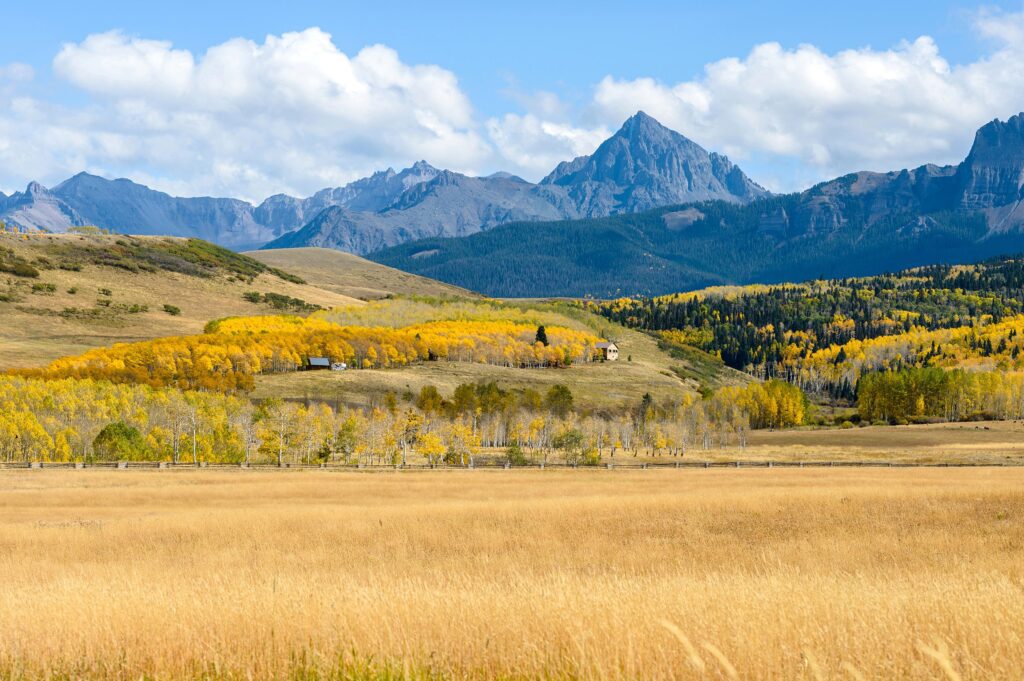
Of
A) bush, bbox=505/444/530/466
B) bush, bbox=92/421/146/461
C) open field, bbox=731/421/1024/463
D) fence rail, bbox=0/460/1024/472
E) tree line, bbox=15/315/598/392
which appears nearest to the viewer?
fence rail, bbox=0/460/1024/472

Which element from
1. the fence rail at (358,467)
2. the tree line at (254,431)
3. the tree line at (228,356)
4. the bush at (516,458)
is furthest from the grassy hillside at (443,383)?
the fence rail at (358,467)

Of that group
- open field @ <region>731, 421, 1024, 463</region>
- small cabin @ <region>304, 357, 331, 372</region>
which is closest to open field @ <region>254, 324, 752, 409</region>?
small cabin @ <region>304, 357, 331, 372</region>

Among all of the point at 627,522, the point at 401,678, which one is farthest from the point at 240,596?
the point at 627,522

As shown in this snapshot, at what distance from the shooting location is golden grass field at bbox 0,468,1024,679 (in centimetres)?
914

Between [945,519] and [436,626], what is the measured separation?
77.6 feet

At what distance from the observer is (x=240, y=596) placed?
14023mm

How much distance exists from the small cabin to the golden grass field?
124208mm

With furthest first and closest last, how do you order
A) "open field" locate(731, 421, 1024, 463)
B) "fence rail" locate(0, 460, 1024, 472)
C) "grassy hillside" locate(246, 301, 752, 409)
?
"grassy hillside" locate(246, 301, 752, 409), "open field" locate(731, 421, 1024, 463), "fence rail" locate(0, 460, 1024, 472)

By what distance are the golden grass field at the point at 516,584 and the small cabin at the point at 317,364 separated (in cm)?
12421

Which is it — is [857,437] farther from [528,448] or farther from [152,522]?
[152,522]

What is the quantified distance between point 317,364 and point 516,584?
16337 cm

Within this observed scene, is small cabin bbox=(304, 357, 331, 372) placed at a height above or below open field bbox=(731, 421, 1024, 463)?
above

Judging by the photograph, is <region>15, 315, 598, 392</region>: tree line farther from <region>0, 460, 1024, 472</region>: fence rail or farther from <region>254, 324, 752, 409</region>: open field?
<region>0, 460, 1024, 472</region>: fence rail

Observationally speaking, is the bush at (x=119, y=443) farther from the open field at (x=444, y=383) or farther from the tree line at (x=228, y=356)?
the open field at (x=444, y=383)
